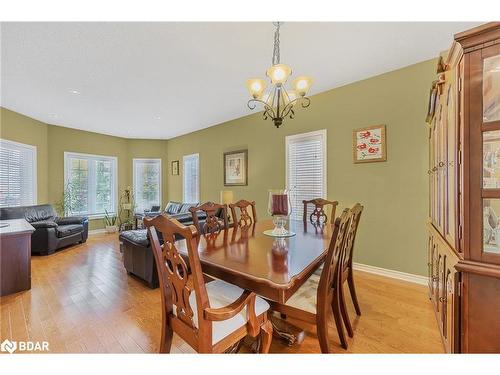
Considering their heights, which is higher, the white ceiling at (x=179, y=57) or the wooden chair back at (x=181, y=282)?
the white ceiling at (x=179, y=57)

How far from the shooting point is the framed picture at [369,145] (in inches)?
116

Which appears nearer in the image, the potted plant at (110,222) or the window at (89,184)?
the window at (89,184)

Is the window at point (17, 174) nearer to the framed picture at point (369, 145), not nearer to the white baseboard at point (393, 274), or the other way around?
the framed picture at point (369, 145)

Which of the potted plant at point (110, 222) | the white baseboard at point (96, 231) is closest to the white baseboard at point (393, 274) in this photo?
the potted plant at point (110, 222)

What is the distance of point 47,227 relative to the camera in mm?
3941

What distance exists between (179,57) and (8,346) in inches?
118

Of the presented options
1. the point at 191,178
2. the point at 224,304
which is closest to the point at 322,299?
the point at 224,304

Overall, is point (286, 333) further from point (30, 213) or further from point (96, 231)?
point (96, 231)

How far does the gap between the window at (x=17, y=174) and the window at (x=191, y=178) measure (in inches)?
126

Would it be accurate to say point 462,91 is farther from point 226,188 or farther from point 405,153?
point 226,188

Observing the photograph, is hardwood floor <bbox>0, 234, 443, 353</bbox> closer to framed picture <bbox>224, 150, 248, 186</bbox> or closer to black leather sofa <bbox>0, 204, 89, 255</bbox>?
→ black leather sofa <bbox>0, 204, 89, 255</bbox>

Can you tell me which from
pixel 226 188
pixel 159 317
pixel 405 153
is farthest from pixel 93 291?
pixel 405 153

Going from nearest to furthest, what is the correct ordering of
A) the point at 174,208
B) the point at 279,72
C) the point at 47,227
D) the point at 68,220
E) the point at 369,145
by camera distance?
the point at 279,72
the point at 369,145
the point at 47,227
the point at 68,220
the point at 174,208
